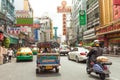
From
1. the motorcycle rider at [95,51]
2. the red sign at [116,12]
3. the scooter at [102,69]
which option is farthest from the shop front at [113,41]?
the scooter at [102,69]

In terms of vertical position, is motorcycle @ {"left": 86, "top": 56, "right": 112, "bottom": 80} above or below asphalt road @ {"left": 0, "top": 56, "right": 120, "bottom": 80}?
above

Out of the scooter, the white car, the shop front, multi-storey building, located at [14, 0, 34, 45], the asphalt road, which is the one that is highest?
multi-storey building, located at [14, 0, 34, 45]

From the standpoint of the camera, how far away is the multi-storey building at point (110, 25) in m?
55.4

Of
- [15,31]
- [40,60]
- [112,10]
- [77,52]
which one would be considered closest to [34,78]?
[40,60]

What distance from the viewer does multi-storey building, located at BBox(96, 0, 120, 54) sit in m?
55.4

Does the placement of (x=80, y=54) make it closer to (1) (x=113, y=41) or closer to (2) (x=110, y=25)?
(2) (x=110, y=25)

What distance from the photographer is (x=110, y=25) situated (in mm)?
58938

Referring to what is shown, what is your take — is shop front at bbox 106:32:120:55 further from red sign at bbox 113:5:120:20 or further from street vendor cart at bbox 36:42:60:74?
street vendor cart at bbox 36:42:60:74

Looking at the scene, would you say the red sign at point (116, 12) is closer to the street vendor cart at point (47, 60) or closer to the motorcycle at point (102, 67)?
the street vendor cart at point (47, 60)

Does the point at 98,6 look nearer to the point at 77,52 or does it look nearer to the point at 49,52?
the point at 77,52

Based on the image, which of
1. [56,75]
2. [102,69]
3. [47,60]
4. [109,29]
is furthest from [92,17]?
[102,69]

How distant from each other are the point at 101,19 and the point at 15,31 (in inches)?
904

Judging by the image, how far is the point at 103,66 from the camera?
1456 centimetres

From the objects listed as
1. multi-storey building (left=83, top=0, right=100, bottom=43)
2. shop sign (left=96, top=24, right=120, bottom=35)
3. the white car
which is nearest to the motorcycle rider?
the white car
